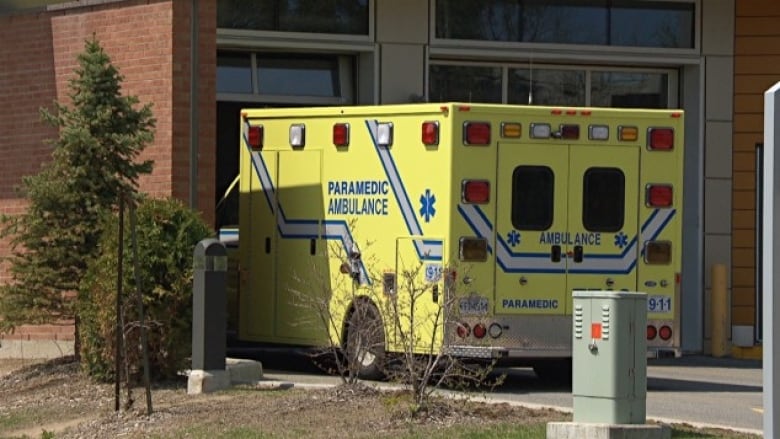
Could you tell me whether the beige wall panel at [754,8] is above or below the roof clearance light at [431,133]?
above

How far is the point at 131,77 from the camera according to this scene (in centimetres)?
1817

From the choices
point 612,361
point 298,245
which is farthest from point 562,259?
point 612,361

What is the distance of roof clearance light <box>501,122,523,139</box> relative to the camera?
1516cm

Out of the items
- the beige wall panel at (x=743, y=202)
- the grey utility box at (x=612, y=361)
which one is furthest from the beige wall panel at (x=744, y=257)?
the grey utility box at (x=612, y=361)

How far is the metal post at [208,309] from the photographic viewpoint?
14.0 meters

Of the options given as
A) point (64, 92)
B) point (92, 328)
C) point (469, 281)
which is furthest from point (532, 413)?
point (64, 92)

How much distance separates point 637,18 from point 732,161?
8.46ft

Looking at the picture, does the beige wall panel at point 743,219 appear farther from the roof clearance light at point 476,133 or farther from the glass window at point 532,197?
the roof clearance light at point 476,133

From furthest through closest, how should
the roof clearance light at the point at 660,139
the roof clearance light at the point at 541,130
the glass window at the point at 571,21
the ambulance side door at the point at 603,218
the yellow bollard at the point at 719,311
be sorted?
1. the yellow bollard at the point at 719,311
2. the glass window at the point at 571,21
3. the roof clearance light at the point at 660,139
4. the ambulance side door at the point at 603,218
5. the roof clearance light at the point at 541,130

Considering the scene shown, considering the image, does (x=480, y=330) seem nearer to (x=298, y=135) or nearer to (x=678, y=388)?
(x=678, y=388)

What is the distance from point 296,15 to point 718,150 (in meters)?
6.63

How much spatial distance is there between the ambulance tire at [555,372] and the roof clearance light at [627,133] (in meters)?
2.54

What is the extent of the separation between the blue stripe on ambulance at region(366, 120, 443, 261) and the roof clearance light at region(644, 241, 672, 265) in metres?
2.27

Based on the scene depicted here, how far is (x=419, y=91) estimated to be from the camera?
21.7 metres
